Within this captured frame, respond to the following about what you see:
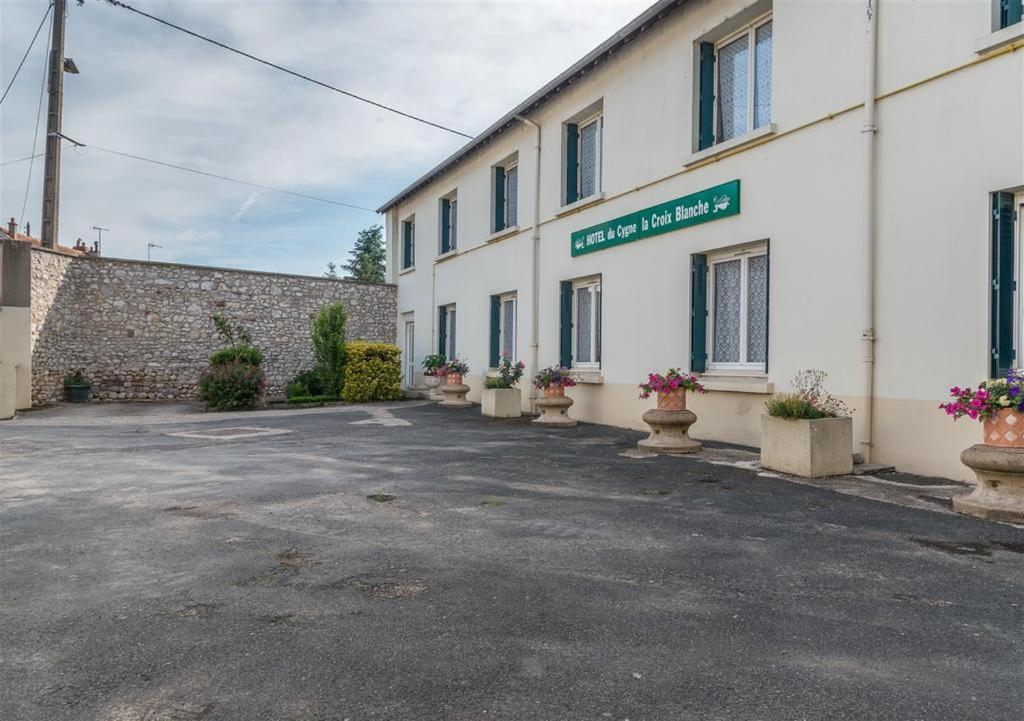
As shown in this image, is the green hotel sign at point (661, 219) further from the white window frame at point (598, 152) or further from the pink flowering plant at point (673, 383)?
the pink flowering plant at point (673, 383)

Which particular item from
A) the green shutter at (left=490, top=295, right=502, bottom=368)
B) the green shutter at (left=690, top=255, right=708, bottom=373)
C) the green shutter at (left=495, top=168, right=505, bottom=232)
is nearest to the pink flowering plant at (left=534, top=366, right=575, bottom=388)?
the green shutter at (left=690, top=255, right=708, bottom=373)

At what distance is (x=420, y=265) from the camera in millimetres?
19750

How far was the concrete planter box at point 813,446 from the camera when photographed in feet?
21.3

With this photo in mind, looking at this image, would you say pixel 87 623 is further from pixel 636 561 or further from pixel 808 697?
pixel 808 697

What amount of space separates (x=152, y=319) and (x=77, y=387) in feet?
8.15

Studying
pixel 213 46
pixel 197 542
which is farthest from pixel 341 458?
pixel 213 46

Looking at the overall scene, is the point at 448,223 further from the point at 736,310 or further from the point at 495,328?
the point at 736,310

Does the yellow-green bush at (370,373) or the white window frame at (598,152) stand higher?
the white window frame at (598,152)

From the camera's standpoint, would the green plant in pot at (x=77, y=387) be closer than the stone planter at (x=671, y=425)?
No

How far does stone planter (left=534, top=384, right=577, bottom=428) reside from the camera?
11438 millimetres

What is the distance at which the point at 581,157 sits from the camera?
41.9ft

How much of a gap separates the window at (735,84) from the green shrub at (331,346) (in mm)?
11611

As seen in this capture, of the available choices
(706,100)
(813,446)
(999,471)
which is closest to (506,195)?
(706,100)

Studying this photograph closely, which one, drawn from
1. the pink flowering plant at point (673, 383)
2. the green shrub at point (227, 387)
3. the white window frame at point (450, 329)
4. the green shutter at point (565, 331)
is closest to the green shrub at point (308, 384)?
the green shrub at point (227, 387)
